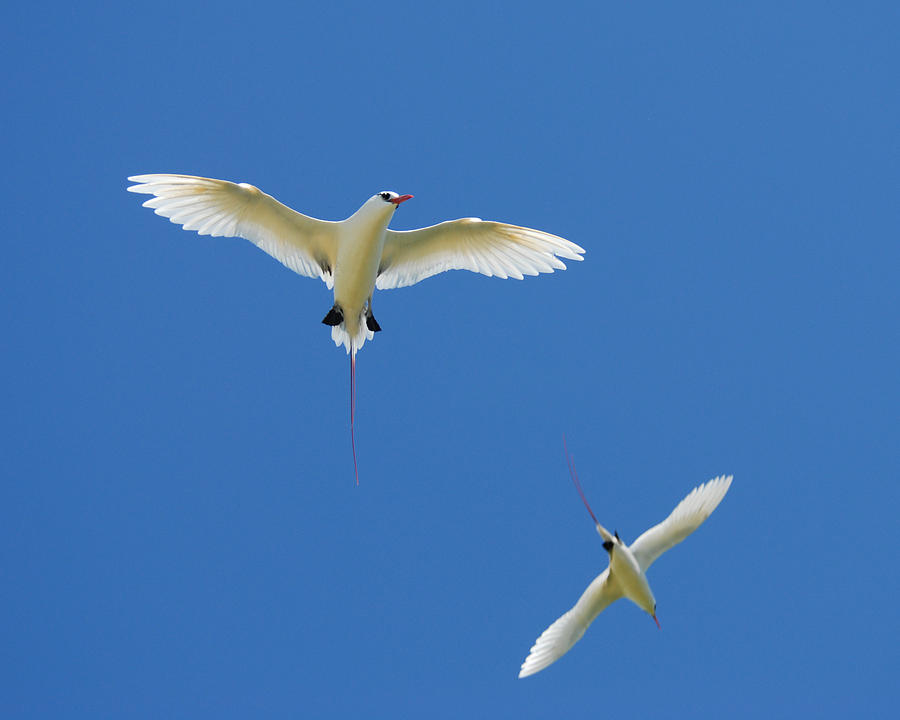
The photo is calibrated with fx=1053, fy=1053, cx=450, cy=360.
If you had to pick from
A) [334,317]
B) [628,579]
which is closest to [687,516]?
[628,579]

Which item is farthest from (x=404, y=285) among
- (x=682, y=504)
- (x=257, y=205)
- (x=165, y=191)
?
(x=682, y=504)

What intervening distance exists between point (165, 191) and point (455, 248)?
355 cm

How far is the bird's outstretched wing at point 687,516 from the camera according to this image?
12.5 meters

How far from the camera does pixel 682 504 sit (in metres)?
12.5

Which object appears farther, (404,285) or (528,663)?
(404,285)

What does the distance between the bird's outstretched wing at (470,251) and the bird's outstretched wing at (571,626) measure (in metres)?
3.84

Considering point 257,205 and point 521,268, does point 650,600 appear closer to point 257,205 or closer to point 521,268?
point 521,268

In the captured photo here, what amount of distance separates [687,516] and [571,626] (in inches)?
75.4

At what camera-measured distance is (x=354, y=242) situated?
12109 millimetres

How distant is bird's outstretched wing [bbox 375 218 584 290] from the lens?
1273 centimetres

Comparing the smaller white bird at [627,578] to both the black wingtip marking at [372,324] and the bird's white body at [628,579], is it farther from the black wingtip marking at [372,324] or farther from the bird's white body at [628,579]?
the black wingtip marking at [372,324]

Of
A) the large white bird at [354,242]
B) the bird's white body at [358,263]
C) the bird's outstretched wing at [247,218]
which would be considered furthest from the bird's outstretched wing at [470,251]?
the bird's outstretched wing at [247,218]

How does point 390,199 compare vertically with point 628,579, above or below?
above

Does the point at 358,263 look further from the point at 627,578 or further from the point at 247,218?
the point at 627,578
